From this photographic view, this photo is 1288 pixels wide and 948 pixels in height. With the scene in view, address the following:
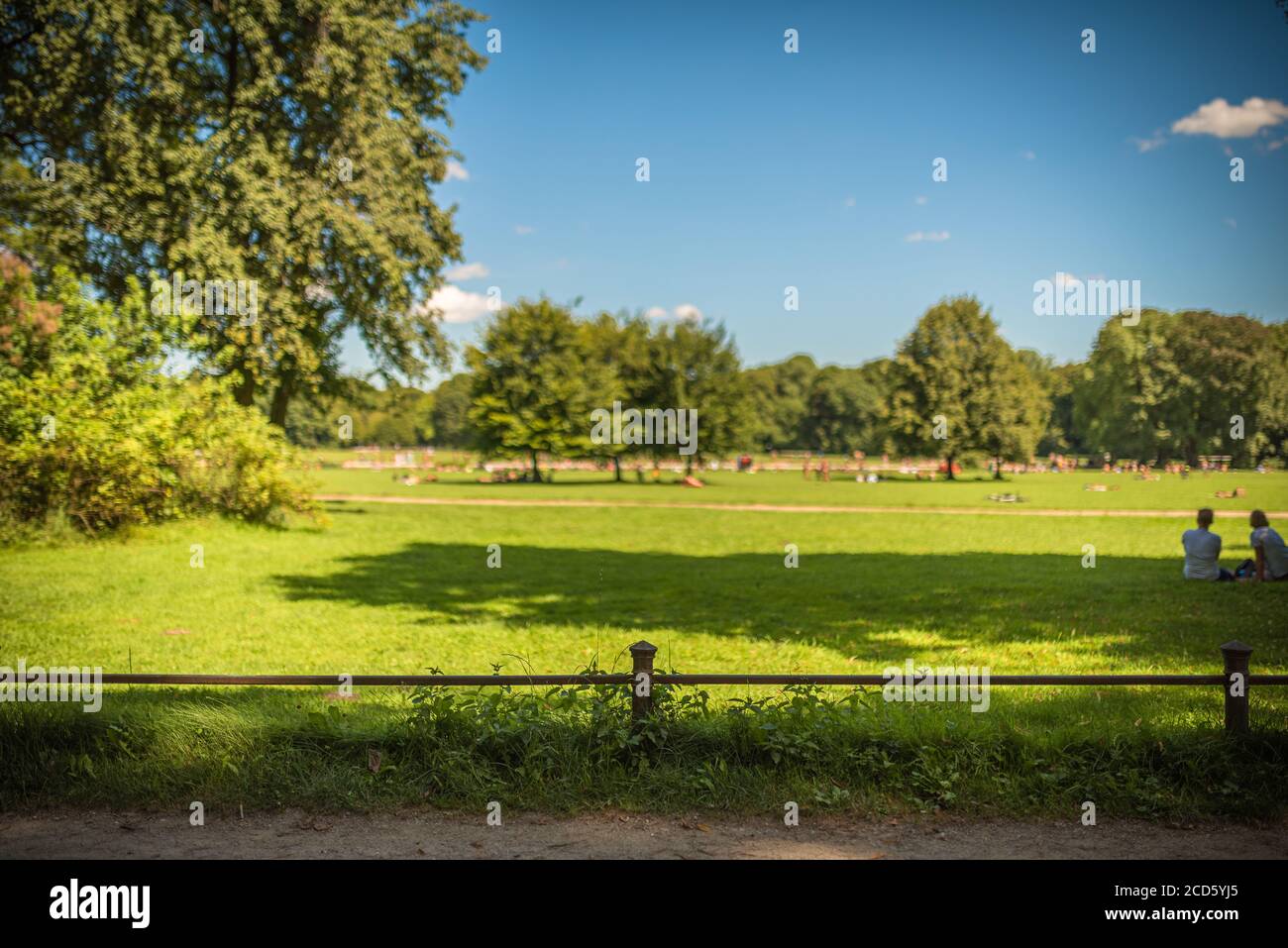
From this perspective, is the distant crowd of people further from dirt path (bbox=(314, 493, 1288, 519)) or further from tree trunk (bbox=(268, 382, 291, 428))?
tree trunk (bbox=(268, 382, 291, 428))

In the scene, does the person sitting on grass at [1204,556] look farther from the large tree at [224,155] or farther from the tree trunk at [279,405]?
the tree trunk at [279,405]

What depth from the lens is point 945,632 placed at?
1162 cm

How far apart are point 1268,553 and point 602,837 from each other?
13.9 metres

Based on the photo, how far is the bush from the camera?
18.5m

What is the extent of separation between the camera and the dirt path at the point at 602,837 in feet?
16.1

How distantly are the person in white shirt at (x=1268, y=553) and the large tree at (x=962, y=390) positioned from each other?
48.8 m

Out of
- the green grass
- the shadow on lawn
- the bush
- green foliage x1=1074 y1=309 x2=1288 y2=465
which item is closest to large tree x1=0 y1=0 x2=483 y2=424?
the bush

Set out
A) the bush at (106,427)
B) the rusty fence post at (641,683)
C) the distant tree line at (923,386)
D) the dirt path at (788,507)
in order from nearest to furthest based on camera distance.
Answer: the rusty fence post at (641,683)
the bush at (106,427)
the dirt path at (788,507)
the distant tree line at (923,386)

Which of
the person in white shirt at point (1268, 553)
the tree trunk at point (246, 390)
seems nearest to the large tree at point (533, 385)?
the tree trunk at point (246, 390)

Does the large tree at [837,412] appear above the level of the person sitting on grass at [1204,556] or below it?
above

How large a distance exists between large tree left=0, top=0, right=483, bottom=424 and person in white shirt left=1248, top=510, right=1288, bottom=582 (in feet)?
74.3

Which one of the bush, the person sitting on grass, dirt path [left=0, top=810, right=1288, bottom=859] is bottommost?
dirt path [left=0, top=810, right=1288, bottom=859]

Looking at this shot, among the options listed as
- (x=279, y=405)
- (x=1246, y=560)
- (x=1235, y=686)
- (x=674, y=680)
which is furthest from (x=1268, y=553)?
(x=279, y=405)
